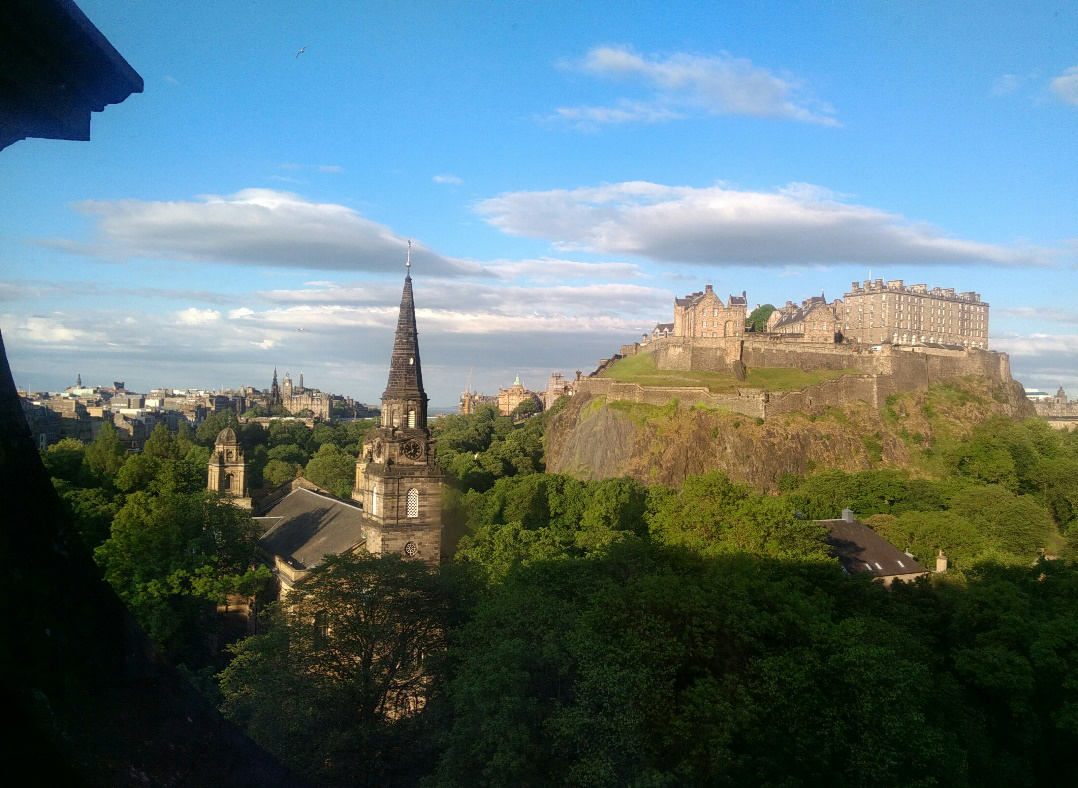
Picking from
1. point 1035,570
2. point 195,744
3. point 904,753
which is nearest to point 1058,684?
point 904,753

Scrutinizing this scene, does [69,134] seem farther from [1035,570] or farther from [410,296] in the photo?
[1035,570]

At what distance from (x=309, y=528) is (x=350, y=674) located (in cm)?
1870

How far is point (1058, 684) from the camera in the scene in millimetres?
20797

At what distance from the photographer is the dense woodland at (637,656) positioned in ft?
52.9

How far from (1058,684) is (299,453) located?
69.5 m

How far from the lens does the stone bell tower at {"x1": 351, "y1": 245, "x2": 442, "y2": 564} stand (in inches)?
1131

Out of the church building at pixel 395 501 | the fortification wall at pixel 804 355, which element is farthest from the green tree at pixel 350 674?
the fortification wall at pixel 804 355

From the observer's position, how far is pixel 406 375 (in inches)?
1245

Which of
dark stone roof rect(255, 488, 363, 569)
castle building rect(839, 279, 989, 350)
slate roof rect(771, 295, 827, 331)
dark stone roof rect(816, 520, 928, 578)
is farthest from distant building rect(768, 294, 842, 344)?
dark stone roof rect(255, 488, 363, 569)

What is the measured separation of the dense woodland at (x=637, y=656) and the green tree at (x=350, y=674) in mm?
61

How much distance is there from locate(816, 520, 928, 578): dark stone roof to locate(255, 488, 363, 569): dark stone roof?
68.0ft

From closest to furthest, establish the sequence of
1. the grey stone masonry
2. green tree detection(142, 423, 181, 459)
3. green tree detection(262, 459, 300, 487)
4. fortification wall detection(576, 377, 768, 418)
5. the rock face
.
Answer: the grey stone masonry → the rock face → green tree detection(142, 423, 181, 459) → fortification wall detection(576, 377, 768, 418) → green tree detection(262, 459, 300, 487)

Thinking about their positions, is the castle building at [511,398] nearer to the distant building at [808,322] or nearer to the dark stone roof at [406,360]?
the distant building at [808,322]

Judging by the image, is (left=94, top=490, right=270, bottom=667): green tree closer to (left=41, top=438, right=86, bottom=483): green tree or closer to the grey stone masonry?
the grey stone masonry
